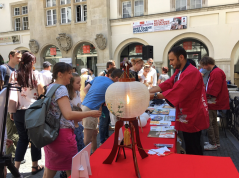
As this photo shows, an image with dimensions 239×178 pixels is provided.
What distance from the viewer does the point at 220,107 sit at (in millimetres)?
3793

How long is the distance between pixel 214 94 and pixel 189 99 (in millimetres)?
1861

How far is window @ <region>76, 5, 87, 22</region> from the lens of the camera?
11789 millimetres

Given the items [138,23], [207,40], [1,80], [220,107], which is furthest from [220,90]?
[138,23]

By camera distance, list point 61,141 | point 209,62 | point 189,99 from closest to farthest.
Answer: point 61,141 < point 189,99 < point 209,62

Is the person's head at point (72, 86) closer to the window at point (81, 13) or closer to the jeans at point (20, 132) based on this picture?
A: the jeans at point (20, 132)

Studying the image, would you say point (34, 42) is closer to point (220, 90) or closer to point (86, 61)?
point (86, 61)

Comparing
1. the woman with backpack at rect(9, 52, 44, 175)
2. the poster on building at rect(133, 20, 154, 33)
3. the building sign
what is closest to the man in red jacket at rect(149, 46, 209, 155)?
the woman with backpack at rect(9, 52, 44, 175)

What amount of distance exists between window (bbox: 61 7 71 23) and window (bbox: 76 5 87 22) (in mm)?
535

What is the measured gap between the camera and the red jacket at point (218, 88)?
366cm

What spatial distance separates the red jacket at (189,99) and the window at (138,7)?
918 centimetres

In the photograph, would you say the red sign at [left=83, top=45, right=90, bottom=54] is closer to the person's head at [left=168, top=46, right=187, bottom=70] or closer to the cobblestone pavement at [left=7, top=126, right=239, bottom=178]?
the cobblestone pavement at [left=7, top=126, right=239, bottom=178]

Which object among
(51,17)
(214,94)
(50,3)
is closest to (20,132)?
(214,94)

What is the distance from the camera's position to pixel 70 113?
5.53 feet

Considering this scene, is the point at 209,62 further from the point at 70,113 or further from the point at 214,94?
the point at 70,113
